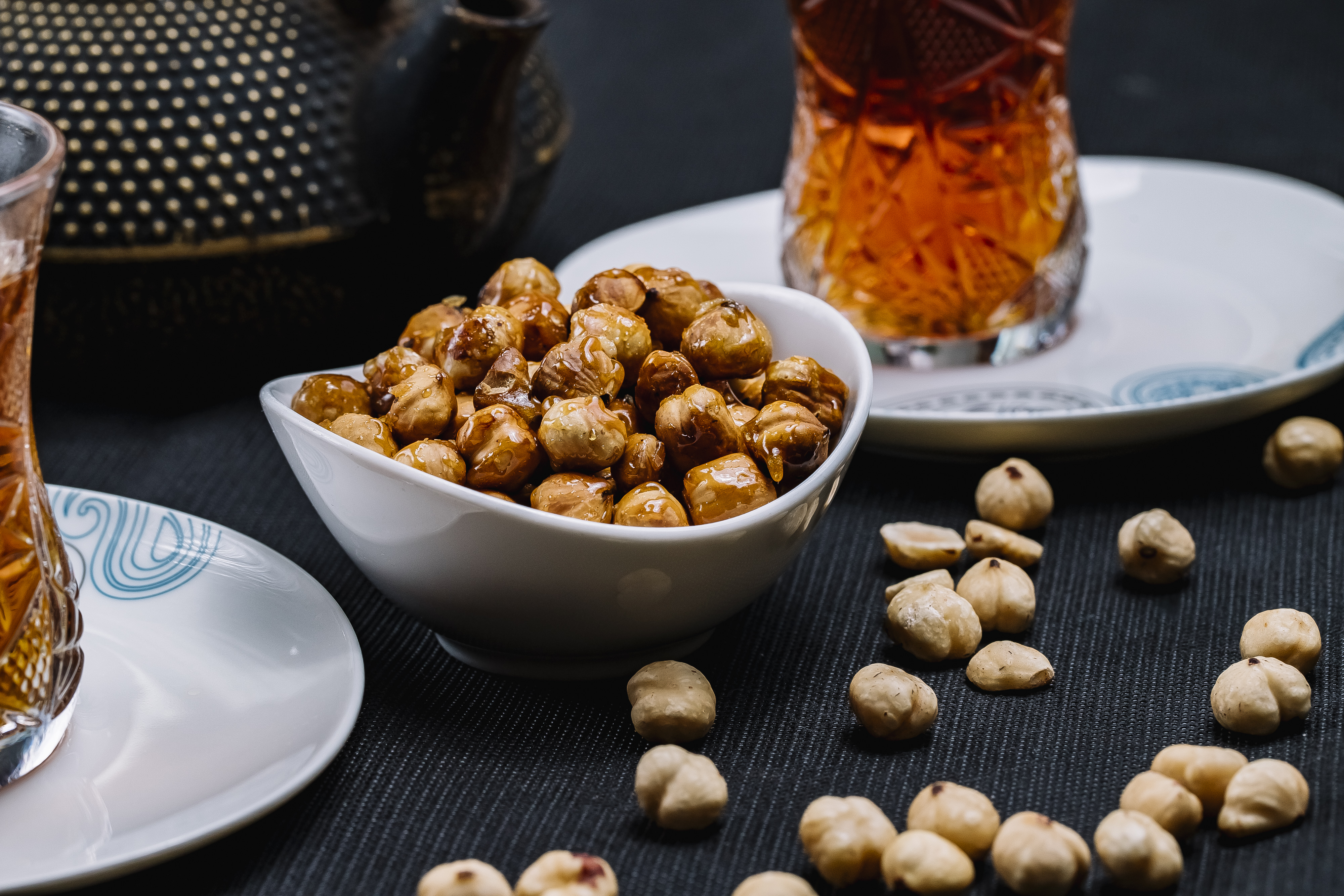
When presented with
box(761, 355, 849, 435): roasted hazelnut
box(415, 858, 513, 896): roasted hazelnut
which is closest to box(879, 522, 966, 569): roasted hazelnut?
box(761, 355, 849, 435): roasted hazelnut

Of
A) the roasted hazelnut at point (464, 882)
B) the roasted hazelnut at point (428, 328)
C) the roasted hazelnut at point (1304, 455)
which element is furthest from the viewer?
the roasted hazelnut at point (1304, 455)

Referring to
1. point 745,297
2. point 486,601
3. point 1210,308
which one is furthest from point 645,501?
point 1210,308

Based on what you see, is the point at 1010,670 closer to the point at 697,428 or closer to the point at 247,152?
the point at 697,428

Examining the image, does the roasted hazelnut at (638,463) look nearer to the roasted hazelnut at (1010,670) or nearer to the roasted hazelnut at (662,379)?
the roasted hazelnut at (662,379)

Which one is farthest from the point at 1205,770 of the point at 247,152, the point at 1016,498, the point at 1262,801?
the point at 247,152

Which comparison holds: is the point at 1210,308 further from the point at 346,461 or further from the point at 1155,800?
the point at 346,461

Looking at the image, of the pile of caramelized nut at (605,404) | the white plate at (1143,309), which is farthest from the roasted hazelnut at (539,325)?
the white plate at (1143,309)

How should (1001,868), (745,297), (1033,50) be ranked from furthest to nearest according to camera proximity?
(1033,50) → (745,297) → (1001,868)

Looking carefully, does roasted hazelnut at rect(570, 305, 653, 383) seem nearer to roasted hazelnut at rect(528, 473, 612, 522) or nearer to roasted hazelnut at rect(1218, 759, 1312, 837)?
roasted hazelnut at rect(528, 473, 612, 522)
